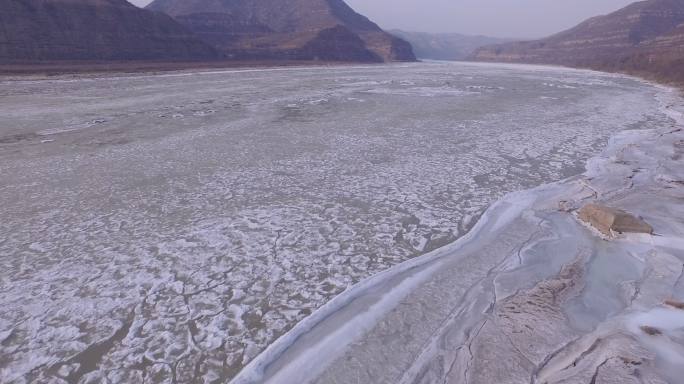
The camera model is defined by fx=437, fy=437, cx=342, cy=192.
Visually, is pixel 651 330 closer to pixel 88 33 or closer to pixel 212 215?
pixel 212 215

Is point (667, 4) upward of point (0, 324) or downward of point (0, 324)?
upward

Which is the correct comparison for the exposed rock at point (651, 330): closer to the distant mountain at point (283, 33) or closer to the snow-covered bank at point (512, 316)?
the snow-covered bank at point (512, 316)

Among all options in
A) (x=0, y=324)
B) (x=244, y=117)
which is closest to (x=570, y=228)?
(x=0, y=324)

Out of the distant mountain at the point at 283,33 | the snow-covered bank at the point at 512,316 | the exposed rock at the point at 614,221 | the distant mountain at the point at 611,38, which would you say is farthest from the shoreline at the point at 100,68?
the distant mountain at the point at 611,38

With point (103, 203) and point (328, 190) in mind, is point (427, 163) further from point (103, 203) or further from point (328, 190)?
point (103, 203)

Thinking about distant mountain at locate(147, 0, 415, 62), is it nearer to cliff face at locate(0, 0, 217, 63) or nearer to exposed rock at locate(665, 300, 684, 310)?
cliff face at locate(0, 0, 217, 63)

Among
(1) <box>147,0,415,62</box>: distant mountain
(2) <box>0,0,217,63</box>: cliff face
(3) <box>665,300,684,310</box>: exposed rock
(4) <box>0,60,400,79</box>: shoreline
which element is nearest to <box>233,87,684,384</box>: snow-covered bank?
(3) <box>665,300,684,310</box>: exposed rock
